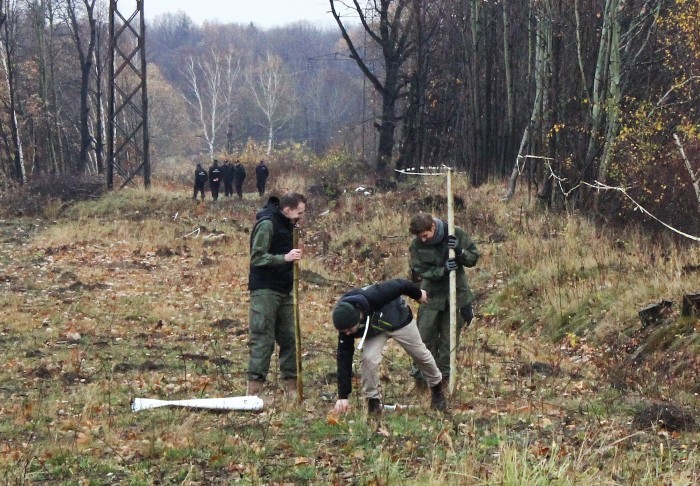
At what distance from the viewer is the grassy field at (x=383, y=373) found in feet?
19.9

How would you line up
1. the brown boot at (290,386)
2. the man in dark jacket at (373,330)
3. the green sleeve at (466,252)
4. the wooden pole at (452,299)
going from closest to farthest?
the man in dark jacket at (373,330) < the wooden pole at (452,299) < the green sleeve at (466,252) < the brown boot at (290,386)

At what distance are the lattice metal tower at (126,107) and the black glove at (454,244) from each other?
2477cm

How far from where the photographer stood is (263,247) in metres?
8.20

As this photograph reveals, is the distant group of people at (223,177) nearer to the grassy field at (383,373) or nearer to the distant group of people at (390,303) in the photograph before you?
the grassy field at (383,373)

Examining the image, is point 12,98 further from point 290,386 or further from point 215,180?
point 290,386

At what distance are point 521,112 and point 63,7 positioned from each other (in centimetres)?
2836

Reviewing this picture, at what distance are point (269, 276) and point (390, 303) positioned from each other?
64.3 inches

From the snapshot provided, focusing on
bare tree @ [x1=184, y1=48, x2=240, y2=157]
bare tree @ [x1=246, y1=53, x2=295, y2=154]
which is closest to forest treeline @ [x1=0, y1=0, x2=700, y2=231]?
bare tree @ [x1=184, y1=48, x2=240, y2=157]

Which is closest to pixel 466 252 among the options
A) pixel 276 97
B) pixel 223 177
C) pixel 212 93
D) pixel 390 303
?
pixel 390 303

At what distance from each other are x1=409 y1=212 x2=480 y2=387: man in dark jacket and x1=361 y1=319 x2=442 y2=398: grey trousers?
0.98 m

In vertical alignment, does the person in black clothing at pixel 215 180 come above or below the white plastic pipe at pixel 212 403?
above

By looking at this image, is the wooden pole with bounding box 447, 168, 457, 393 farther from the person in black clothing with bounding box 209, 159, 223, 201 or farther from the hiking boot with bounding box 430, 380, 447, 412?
the person in black clothing with bounding box 209, 159, 223, 201

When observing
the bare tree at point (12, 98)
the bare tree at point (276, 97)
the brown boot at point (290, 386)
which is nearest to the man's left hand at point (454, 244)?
the brown boot at point (290, 386)

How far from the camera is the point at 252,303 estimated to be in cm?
851
